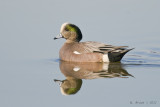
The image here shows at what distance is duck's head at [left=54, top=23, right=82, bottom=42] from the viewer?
14547 mm

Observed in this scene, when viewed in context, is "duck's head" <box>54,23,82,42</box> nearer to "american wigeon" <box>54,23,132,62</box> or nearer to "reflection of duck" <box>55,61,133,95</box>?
"american wigeon" <box>54,23,132,62</box>

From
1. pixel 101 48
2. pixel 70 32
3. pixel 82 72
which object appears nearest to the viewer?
pixel 82 72

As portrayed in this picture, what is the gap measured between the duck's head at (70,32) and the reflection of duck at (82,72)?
1.09m

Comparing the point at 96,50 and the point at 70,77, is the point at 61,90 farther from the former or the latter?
the point at 96,50

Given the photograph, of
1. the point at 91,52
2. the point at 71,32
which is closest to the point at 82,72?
the point at 91,52

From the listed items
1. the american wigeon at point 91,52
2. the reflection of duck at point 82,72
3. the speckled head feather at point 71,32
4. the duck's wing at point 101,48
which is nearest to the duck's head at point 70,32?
the speckled head feather at point 71,32

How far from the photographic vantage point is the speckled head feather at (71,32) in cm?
1455

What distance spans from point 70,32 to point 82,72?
254 centimetres

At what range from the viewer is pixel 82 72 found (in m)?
12.4

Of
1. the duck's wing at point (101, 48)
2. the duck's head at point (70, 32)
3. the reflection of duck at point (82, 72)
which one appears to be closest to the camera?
the reflection of duck at point (82, 72)

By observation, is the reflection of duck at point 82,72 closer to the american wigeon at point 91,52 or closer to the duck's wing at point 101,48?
the american wigeon at point 91,52

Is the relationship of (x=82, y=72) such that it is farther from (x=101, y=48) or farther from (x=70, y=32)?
(x=70, y=32)

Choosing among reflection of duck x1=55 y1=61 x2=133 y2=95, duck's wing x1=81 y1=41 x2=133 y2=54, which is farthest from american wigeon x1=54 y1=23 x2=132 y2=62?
reflection of duck x1=55 y1=61 x2=133 y2=95

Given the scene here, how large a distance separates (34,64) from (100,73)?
2077 mm
